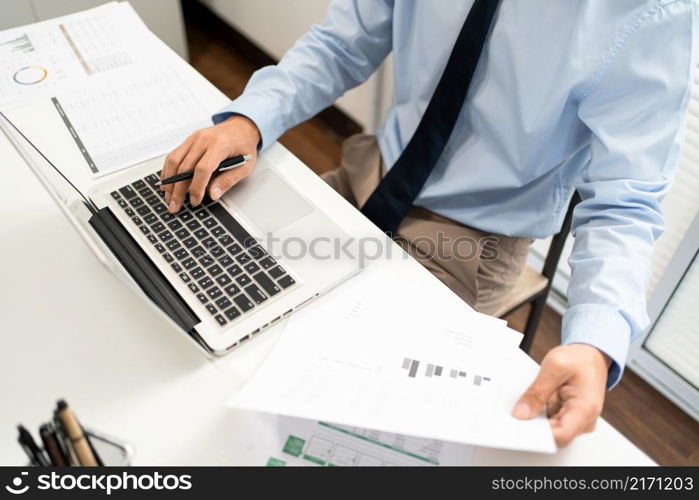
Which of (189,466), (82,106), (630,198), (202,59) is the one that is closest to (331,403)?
(189,466)

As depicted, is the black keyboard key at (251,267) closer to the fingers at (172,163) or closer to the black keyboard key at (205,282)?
the black keyboard key at (205,282)

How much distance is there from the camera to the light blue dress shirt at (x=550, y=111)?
0.73 meters

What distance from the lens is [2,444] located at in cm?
60

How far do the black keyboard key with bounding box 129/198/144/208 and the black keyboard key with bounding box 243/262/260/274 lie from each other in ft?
0.66

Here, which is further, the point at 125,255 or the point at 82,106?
the point at 82,106

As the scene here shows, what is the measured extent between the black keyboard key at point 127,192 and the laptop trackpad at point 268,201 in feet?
0.43

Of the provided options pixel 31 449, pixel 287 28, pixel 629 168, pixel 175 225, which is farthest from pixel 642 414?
pixel 287 28

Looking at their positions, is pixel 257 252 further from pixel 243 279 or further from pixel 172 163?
pixel 172 163

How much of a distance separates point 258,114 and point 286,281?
33 cm

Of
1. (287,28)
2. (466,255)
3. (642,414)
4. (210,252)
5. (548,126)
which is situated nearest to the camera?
(210,252)

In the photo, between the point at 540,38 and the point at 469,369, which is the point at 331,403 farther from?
the point at 540,38

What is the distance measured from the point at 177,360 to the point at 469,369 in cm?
34

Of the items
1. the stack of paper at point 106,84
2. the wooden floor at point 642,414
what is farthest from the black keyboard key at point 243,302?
the wooden floor at point 642,414

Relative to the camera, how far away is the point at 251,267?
0.74 metres
